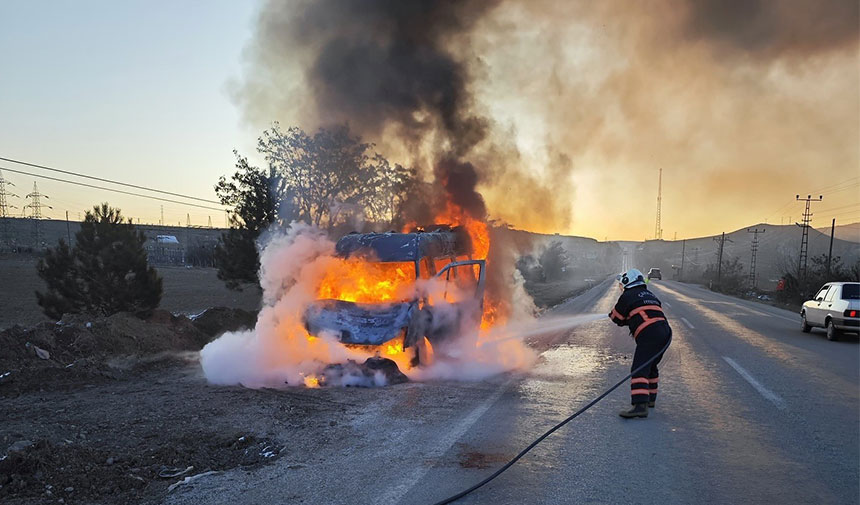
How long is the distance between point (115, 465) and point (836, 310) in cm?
1587

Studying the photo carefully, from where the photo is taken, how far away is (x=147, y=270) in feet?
46.0

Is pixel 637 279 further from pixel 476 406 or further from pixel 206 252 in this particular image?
pixel 206 252

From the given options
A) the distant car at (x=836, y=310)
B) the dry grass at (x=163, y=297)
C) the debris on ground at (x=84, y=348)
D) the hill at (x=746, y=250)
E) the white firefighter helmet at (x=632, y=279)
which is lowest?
the dry grass at (x=163, y=297)

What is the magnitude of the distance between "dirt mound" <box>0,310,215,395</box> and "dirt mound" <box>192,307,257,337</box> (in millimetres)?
708

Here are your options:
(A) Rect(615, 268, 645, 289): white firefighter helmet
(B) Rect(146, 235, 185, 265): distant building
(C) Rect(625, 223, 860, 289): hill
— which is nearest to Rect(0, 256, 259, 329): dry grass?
(A) Rect(615, 268, 645, 289): white firefighter helmet

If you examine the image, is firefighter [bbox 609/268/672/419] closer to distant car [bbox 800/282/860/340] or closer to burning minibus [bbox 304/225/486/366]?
burning minibus [bbox 304/225/486/366]

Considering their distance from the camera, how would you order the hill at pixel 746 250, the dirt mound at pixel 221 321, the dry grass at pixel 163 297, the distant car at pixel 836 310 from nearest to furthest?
the dirt mound at pixel 221 321 → the distant car at pixel 836 310 → the dry grass at pixel 163 297 → the hill at pixel 746 250

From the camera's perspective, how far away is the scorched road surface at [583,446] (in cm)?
377

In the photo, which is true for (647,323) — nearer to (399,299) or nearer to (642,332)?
(642,332)

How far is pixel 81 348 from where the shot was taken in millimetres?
9273

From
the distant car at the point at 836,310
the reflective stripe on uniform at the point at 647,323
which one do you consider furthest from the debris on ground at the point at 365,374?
the distant car at the point at 836,310

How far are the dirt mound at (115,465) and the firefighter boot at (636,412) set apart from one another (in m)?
3.68

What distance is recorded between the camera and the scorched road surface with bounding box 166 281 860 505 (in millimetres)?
3766

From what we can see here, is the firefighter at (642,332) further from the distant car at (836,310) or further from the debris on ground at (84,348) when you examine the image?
the distant car at (836,310)
